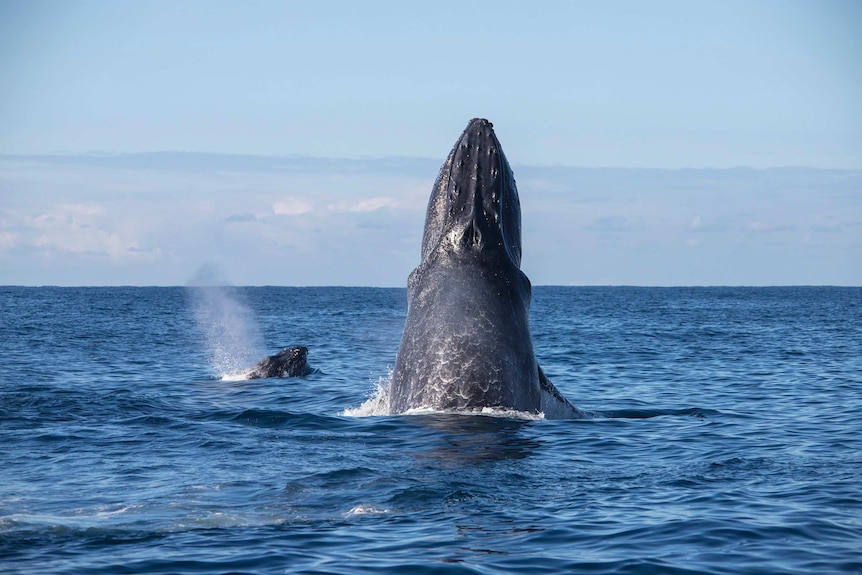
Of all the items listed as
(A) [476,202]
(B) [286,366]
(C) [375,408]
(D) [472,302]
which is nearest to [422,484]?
(D) [472,302]

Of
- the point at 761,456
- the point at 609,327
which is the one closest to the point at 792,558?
the point at 761,456

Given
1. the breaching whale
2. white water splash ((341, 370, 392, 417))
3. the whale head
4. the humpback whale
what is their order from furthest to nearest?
the humpback whale < white water splash ((341, 370, 392, 417)) < the whale head < the breaching whale

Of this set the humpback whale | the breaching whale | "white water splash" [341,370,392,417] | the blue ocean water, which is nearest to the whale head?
the breaching whale

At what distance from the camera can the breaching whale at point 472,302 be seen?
487 inches

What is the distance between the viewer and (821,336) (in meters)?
43.3

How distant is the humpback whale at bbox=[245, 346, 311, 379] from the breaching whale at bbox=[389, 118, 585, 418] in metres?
11.8

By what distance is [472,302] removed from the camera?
41.7ft

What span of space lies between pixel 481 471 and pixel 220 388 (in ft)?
41.6

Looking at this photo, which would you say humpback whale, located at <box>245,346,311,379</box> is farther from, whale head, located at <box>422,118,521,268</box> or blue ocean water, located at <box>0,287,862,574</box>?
whale head, located at <box>422,118,521,268</box>

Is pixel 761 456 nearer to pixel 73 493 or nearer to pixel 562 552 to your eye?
pixel 562 552

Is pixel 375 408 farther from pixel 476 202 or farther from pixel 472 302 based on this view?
pixel 476 202

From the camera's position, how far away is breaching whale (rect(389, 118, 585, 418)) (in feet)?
40.6

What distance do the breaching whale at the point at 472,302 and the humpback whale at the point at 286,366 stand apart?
11.8m

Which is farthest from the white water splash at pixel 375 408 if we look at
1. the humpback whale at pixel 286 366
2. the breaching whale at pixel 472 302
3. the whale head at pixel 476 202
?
the humpback whale at pixel 286 366
